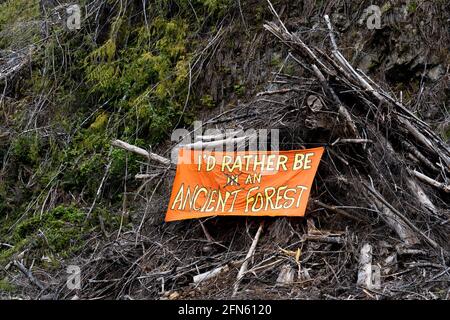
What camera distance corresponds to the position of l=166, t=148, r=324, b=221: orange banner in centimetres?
679

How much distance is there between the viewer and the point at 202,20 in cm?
966

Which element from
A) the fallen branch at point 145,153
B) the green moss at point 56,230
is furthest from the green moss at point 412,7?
the green moss at point 56,230

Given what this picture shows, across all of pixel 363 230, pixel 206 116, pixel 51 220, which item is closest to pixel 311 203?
pixel 363 230

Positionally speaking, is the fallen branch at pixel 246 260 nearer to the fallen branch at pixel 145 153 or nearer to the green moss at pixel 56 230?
the fallen branch at pixel 145 153

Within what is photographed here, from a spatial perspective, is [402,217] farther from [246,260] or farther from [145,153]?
[145,153]

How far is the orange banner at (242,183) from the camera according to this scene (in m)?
6.79

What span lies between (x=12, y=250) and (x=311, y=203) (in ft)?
11.6

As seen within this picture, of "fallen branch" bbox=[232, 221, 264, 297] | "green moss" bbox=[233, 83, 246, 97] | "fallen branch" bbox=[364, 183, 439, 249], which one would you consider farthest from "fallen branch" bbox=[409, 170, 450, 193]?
"green moss" bbox=[233, 83, 246, 97]

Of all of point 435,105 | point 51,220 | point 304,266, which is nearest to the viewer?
point 304,266

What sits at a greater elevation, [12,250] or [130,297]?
[130,297]

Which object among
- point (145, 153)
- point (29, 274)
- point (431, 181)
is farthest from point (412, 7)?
point (29, 274)

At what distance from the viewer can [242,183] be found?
7.05 metres
